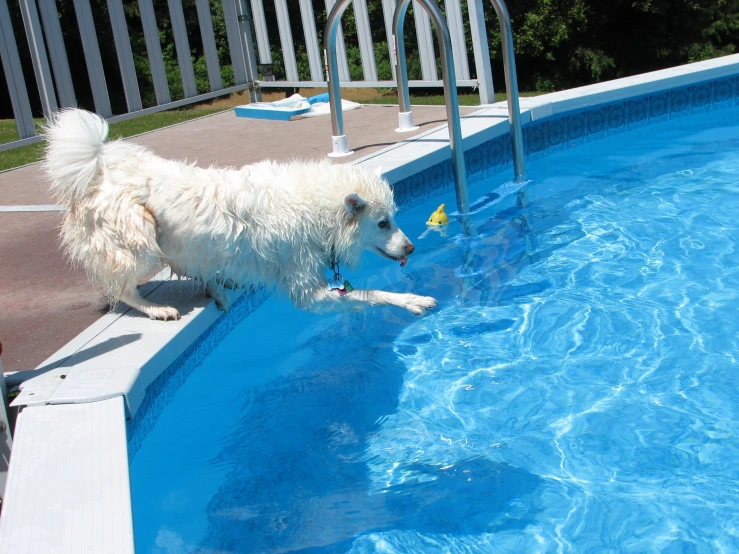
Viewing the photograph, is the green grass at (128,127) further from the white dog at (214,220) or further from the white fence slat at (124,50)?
the white dog at (214,220)

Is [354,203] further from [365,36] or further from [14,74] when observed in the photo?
[365,36]

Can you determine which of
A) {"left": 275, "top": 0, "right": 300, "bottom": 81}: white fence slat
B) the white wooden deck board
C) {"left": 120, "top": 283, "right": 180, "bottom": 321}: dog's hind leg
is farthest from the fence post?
the white wooden deck board

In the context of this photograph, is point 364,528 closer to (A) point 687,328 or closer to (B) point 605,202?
(A) point 687,328

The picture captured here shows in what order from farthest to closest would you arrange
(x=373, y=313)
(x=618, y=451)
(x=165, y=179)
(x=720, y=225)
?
(x=720, y=225), (x=373, y=313), (x=165, y=179), (x=618, y=451)

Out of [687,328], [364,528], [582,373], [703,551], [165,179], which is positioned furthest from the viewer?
[687,328]

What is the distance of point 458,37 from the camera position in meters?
8.80

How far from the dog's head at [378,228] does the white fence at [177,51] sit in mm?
3755

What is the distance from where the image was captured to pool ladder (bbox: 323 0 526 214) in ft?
19.4

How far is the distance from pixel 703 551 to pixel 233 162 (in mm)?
5062

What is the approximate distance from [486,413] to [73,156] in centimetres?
238

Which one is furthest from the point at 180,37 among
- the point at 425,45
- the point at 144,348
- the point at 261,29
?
the point at 144,348

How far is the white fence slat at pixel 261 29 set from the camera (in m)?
10.3

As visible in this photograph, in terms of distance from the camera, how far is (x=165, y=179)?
161 inches

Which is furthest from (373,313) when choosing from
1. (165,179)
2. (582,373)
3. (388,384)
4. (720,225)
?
(720,225)
